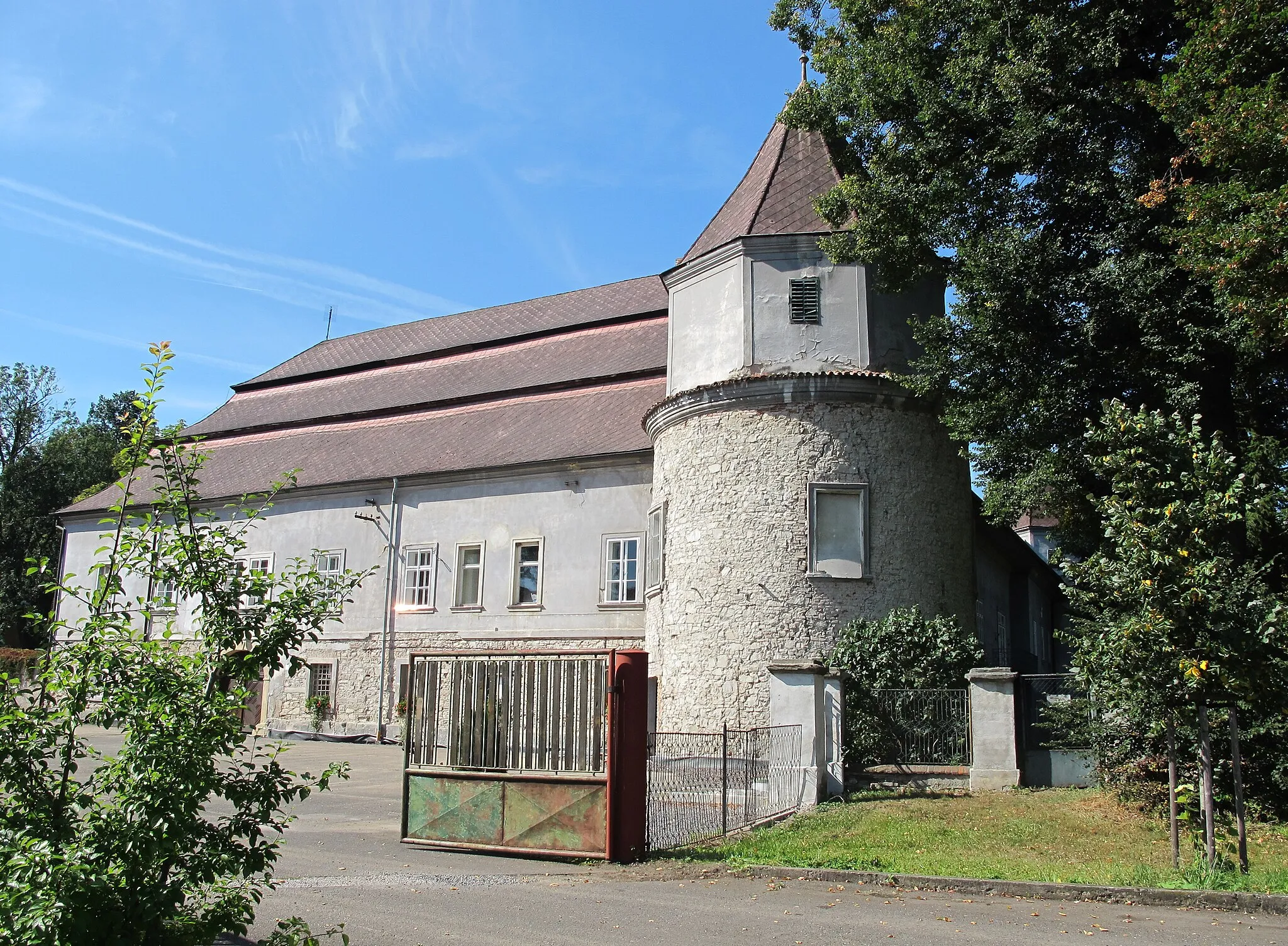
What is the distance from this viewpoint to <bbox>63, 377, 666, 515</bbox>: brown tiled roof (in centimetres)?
2662

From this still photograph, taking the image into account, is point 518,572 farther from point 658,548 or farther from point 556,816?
point 556,816

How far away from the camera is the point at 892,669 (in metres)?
17.9

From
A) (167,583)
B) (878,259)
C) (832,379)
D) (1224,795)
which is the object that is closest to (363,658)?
(832,379)

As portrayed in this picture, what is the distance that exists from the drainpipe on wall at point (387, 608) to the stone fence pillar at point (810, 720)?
14695mm

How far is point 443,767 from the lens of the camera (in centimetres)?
1236

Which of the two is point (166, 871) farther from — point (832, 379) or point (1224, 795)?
point (832, 379)

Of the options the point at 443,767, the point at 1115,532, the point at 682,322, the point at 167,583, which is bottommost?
the point at 443,767

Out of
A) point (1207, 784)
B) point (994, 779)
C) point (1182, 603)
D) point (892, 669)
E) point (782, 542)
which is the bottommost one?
point (994, 779)

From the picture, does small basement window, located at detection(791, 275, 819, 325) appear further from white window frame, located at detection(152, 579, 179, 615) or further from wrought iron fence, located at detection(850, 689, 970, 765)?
white window frame, located at detection(152, 579, 179, 615)

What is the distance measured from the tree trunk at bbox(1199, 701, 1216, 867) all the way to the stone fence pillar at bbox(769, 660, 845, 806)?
569cm

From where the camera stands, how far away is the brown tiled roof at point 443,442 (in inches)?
1048

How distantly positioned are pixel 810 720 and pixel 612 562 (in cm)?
1046

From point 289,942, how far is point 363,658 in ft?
77.5

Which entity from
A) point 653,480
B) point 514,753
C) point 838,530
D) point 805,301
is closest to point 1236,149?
point 805,301
